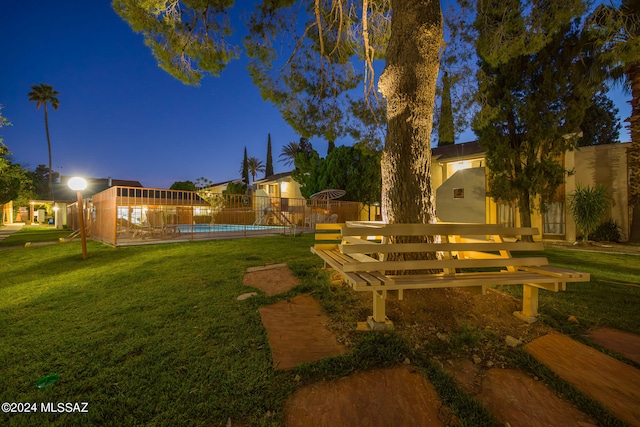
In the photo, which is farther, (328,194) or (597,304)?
(328,194)

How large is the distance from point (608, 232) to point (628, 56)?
1124 cm

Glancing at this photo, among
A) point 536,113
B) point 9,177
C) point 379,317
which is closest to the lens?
point 379,317

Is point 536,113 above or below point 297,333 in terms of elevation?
above

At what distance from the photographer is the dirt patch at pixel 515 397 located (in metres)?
1.80

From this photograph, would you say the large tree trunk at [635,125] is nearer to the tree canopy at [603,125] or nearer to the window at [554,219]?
the window at [554,219]

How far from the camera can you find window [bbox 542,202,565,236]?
1302cm

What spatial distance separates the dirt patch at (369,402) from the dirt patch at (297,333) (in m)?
0.36

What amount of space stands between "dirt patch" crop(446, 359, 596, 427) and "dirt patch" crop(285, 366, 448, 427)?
1.22 ft

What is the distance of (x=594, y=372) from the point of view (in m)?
2.29

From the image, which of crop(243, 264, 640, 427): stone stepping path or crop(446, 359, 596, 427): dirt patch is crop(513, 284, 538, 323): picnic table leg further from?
crop(446, 359, 596, 427): dirt patch

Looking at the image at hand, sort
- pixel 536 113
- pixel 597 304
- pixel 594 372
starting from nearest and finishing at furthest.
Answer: pixel 594 372 → pixel 597 304 → pixel 536 113

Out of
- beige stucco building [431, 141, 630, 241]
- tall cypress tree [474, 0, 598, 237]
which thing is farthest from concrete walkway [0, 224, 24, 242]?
beige stucco building [431, 141, 630, 241]

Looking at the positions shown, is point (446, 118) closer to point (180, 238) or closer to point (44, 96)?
point (180, 238)

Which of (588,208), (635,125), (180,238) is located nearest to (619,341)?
(635,125)
